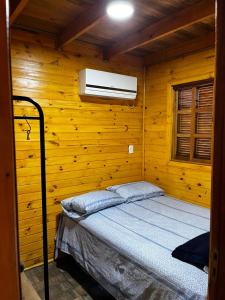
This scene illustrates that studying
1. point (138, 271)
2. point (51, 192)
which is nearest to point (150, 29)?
point (51, 192)

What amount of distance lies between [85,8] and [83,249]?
7.36 ft

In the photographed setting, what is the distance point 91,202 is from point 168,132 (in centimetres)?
146

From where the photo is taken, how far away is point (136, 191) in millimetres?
3031

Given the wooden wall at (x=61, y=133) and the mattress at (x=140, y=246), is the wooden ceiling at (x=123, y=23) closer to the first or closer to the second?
the wooden wall at (x=61, y=133)

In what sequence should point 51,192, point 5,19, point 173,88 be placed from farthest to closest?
1. point 173,88
2. point 51,192
3. point 5,19

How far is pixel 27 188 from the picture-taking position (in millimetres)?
2605

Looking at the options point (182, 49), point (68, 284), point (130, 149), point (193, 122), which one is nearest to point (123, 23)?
point (182, 49)

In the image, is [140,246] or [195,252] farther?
[140,246]

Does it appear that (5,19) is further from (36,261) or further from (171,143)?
(171,143)

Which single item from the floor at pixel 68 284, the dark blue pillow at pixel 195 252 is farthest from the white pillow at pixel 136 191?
the dark blue pillow at pixel 195 252

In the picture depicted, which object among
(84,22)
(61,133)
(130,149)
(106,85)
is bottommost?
(130,149)

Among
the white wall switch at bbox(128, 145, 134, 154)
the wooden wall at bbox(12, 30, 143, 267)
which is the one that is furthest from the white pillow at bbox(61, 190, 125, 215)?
the white wall switch at bbox(128, 145, 134, 154)

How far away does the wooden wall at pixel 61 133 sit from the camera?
256 centimetres

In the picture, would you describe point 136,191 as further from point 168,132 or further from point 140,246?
point 140,246
